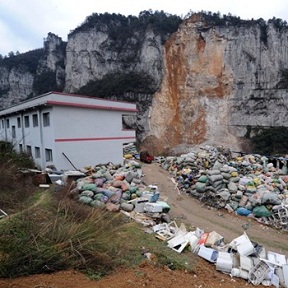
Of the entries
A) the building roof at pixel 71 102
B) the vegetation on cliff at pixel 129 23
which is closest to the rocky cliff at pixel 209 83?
the vegetation on cliff at pixel 129 23

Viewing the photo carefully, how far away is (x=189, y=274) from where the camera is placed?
492 centimetres

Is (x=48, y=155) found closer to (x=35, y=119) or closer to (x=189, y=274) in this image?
(x=35, y=119)

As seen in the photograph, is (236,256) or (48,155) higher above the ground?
(48,155)

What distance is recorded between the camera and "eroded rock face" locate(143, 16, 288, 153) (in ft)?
120

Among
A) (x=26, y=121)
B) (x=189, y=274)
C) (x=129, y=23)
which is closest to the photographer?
(x=189, y=274)

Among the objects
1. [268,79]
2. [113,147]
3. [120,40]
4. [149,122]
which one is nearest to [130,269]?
[113,147]

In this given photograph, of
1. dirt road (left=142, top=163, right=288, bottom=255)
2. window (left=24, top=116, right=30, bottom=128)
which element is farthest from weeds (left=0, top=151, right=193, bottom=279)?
window (left=24, top=116, right=30, bottom=128)

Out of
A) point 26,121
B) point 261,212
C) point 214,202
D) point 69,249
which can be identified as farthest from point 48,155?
point 69,249

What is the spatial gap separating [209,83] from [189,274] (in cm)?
3565

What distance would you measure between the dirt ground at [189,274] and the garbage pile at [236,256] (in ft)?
0.65

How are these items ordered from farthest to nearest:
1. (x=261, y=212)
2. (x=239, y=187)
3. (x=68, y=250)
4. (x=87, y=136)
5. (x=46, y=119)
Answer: (x=87, y=136) → (x=46, y=119) → (x=239, y=187) → (x=261, y=212) → (x=68, y=250)

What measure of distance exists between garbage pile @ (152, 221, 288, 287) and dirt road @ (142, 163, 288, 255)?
154 centimetres

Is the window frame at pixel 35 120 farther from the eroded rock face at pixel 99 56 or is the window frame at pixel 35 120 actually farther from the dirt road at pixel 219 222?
the eroded rock face at pixel 99 56

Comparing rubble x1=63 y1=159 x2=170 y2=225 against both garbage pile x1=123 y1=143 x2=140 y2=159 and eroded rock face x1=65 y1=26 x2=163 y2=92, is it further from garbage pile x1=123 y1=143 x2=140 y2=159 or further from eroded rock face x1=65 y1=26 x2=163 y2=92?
eroded rock face x1=65 y1=26 x2=163 y2=92
